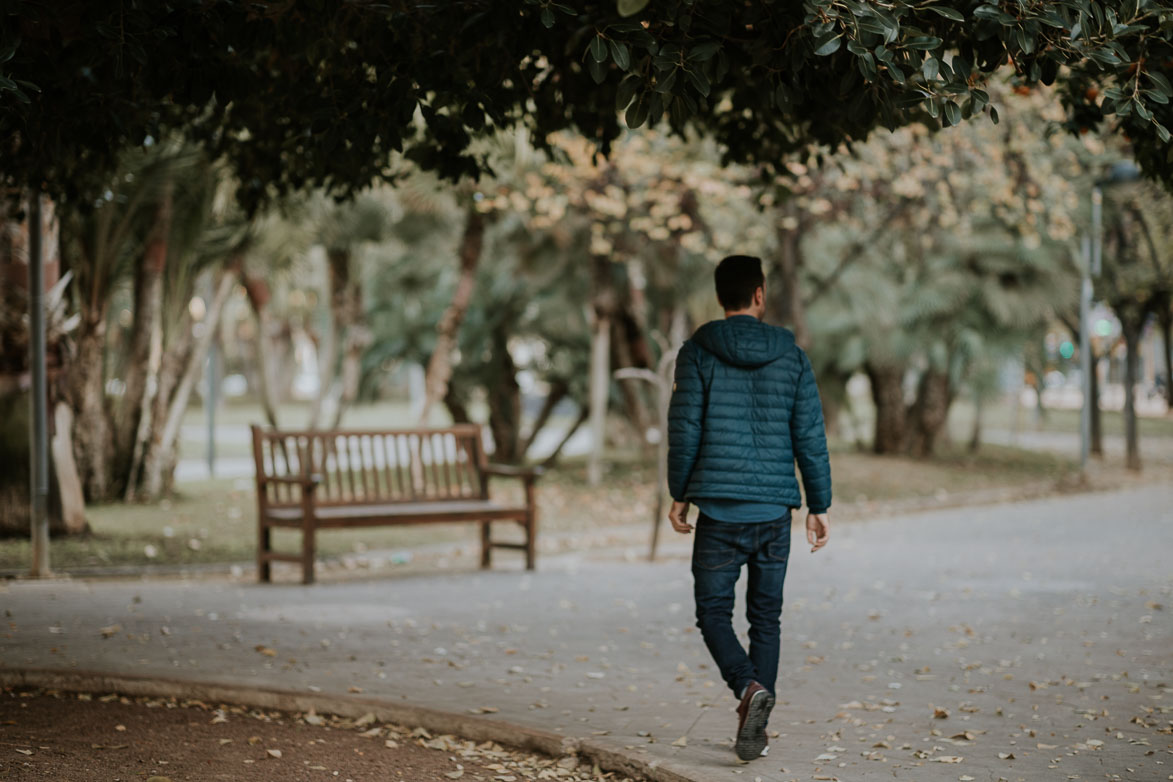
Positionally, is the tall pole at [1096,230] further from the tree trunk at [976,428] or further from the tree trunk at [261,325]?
the tree trunk at [261,325]

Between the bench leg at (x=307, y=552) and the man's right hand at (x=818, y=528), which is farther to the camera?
the bench leg at (x=307, y=552)

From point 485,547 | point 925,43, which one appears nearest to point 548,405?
point 485,547

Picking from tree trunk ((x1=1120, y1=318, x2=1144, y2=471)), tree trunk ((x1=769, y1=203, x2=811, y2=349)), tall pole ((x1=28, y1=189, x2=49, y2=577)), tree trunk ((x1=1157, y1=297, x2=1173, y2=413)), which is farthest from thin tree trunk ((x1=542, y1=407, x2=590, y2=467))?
tall pole ((x1=28, y1=189, x2=49, y2=577))

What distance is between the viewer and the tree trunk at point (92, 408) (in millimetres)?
14883

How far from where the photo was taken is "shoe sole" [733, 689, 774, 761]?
16.4 feet

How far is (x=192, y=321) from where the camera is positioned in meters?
17.0

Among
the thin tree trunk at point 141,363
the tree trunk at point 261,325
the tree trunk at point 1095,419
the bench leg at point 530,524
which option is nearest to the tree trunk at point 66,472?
the thin tree trunk at point 141,363

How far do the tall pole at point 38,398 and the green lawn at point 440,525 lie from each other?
69 centimetres

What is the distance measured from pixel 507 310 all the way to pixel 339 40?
553 inches

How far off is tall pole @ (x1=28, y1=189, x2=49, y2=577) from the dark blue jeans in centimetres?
624

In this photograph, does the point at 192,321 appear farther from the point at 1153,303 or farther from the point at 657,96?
the point at 1153,303

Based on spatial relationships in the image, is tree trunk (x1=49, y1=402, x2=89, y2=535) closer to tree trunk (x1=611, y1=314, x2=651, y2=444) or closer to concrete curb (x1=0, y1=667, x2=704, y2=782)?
concrete curb (x1=0, y1=667, x2=704, y2=782)

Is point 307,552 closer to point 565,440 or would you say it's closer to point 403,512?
point 403,512

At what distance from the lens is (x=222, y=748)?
5375mm
